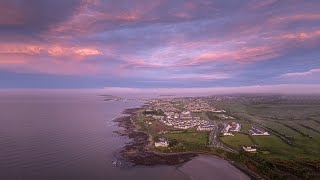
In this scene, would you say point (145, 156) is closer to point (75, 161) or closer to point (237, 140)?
point (75, 161)

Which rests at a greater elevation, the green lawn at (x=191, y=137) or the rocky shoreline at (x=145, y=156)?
the green lawn at (x=191, y=137)

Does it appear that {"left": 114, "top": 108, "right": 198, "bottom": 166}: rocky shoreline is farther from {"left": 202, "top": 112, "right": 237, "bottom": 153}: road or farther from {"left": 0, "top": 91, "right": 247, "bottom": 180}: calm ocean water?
{"left": 202, "top": 112, "right": 237, "bottom": 153}: road

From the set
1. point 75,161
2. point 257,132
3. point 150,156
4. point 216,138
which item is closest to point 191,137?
point 216,138

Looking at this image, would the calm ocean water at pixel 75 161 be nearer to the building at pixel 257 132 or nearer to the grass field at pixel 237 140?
the grass field at pixel 237 140

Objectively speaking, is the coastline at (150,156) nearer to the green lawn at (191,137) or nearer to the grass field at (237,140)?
the green lawn at (191,137)

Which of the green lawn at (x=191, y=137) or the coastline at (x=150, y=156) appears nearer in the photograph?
the coastline at (x=150, y=156)

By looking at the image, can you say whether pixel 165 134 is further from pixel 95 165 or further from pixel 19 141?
pixel 19 141

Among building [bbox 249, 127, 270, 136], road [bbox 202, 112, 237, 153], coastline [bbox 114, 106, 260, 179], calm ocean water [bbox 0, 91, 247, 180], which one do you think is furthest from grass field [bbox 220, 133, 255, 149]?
calm ocean water [bbox 0, 91, 247, 180]

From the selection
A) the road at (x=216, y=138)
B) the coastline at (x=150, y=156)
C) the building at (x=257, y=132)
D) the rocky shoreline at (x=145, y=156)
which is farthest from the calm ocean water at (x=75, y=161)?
the building at (x=257, y=132)

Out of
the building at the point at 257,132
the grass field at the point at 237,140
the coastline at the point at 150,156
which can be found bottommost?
the coastline at the point at 150,156

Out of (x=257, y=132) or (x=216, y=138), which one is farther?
(x=257, y=132)

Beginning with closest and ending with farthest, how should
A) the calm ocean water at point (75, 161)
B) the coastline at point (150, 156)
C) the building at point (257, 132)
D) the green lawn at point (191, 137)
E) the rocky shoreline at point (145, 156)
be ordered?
1. the calm ocean water at point (75, 161)
2. the coastline at point (150, 156)
3. the rocky shoreline at point (145, 156)
4. the green lawn at point (191, 137)
5. the building at point (257, 132)

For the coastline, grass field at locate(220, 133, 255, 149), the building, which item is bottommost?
the coastline

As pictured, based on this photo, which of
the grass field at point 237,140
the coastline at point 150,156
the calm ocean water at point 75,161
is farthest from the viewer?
the grass field at point 237,140
